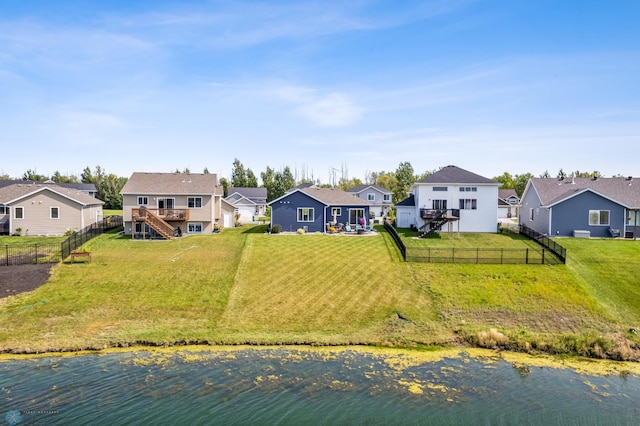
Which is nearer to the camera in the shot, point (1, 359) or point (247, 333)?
point (1, 359)

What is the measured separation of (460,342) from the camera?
20.9m

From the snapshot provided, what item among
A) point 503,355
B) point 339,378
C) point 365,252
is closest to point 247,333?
point 339,378

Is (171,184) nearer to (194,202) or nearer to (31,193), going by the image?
(194,202)

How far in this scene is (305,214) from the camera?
43531mm

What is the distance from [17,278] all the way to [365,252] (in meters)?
23.5

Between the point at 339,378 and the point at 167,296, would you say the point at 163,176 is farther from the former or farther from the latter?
the point at 339,378

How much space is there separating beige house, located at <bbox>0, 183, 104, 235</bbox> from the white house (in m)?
34.1

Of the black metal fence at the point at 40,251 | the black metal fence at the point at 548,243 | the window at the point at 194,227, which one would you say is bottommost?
the black metal fence at the point at 40,251

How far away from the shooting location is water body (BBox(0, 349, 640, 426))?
46.1 feet

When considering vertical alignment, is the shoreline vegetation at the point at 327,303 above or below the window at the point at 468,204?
below

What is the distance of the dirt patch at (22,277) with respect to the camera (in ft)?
83.2

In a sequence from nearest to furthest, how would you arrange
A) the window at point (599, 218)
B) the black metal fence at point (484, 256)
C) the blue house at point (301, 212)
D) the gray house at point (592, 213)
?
the black metal fence at point (484, 256)
the gray house at point (592, 213)
the window at point (599, 218)
the blue house at point (301, 212)

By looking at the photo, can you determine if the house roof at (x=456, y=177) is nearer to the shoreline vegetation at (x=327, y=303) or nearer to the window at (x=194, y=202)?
the shoreline vegetation at (x=327, y=303)

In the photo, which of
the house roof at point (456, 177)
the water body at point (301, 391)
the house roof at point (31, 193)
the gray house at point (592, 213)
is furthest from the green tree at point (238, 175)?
the water body at point (301, 391)
